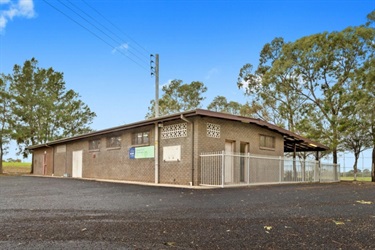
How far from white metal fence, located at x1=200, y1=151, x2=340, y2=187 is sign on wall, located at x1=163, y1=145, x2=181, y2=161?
126 centimetres

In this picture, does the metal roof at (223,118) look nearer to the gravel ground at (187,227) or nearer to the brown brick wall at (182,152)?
the brown brick wall at (182,152)

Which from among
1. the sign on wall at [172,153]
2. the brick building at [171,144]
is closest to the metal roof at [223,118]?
the brick building at [171,144]

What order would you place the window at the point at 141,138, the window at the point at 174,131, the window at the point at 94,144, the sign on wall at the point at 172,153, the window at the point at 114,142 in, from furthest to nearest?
the window at the point at 94,144, the window at the point at 114,142, the window at the point at 141,138, the sign on wall at the point at 172,153, the window at the point at 174,131

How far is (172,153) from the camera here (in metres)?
15.5

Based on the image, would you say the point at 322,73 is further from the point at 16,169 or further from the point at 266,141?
the point at 16,169

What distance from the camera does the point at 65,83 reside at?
39.1 meters

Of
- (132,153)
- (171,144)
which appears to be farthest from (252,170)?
(132,153)

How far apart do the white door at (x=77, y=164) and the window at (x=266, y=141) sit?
521 inches

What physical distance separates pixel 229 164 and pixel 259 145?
3.74 metres

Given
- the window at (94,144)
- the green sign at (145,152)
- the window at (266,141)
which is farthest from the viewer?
the window at (94,144)

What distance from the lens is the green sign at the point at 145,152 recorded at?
54.7 feet

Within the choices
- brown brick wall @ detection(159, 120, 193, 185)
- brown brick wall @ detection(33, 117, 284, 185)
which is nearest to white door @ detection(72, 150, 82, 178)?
brown brick wall @ detection(33, 117, 284, 185)

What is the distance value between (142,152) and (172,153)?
2533mm

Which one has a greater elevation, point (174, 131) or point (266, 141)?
point (174, 131)
